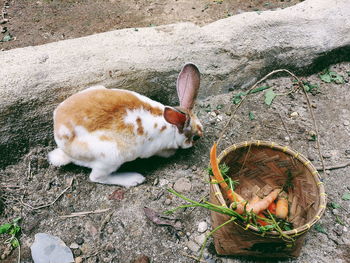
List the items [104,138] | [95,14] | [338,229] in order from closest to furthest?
A: 1. [104,138]
2. [338,229]
3. [95,14]

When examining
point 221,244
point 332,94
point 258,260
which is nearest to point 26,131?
point 221,244

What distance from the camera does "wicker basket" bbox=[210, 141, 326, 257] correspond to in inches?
89.6

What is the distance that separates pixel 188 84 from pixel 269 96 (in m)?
1.25

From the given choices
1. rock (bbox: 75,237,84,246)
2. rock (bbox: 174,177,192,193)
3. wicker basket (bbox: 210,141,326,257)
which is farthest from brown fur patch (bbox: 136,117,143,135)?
rock (bbox: 75,237,84,246)

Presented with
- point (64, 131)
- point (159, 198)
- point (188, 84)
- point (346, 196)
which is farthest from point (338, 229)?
point (64, 131)

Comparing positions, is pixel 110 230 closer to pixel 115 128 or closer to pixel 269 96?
pixel 115 128

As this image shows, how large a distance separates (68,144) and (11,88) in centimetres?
73

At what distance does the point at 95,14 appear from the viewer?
200 inches

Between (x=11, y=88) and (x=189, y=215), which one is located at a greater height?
(x=11, y=88)

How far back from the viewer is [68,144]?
2.78 meters

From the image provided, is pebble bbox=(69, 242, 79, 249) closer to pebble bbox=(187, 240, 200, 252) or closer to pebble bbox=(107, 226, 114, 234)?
pebble bbox=(107, 226, 114, 234)

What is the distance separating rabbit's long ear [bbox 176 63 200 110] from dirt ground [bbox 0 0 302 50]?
205 centimetres

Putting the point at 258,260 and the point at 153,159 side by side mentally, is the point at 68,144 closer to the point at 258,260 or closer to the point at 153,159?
the point at 153,159

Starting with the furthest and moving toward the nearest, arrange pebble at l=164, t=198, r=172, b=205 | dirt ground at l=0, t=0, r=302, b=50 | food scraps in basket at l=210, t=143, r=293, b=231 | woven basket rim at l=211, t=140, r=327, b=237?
dirt ground at l=0, t=0, r=302, b=50, pebble at l=164, t=198, r=172, b=205, food scraps in basket at l=210, t=143, r=293, b=231, woven basket rim at l=211, t=140, r=327, b=237
